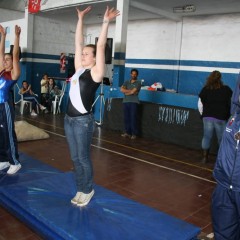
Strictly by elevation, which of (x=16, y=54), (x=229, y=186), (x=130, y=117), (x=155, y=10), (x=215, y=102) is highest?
(x=155, y=10)

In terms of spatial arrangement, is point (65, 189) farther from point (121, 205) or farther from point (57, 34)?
point (57, 34)

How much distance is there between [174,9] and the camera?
→ 905 centimetres

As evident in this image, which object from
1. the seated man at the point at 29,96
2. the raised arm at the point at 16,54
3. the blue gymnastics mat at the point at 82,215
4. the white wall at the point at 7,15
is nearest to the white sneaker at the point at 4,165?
the blue gymnastics mat at the point at 82,215

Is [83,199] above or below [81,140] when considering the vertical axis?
below

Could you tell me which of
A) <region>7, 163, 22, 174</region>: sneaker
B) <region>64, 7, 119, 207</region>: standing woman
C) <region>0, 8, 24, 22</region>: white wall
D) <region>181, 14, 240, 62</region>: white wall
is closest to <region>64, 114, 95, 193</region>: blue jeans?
<region>64, 7, 119, 207</region>: standing woman

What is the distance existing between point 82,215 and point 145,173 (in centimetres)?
194

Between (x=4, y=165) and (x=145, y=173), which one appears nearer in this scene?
(x=4, y=165)

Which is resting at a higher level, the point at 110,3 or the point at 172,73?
the point at 110,3

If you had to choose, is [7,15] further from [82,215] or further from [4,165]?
[82,215]

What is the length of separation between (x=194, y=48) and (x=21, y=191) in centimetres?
795

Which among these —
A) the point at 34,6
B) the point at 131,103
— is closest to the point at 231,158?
the point at 131,103

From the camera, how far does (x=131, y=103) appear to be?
6.76 metres

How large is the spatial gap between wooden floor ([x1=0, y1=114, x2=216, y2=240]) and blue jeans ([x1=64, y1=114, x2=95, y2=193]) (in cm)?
66

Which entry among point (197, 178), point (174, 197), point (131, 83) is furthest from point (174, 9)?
point (174, 197)
